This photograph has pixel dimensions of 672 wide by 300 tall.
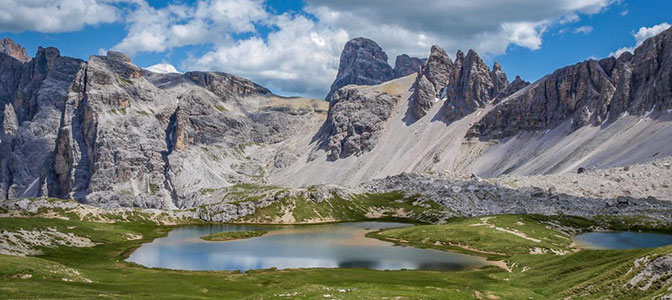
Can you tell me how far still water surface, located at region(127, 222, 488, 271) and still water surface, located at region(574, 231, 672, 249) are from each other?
3722 centimetres

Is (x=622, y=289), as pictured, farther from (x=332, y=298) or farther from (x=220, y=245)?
(x=220, y=245)

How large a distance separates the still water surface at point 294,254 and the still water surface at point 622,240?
122 ft

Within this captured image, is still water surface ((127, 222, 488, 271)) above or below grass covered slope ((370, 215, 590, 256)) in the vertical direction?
below

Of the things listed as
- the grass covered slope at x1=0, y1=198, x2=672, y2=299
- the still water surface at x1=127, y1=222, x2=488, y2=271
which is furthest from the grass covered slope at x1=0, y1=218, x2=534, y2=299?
the still water surface at x1=127, y1=222, x2=488, y2=271

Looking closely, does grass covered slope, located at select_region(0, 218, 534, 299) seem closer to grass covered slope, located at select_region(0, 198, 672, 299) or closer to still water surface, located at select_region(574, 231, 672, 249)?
grass covered slope, located at select_region(0, 198, 672, 299)

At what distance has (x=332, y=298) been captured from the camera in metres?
45.5

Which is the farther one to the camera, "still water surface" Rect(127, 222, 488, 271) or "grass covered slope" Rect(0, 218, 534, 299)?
"still water surface" Rect(127, 222, 488, 271)

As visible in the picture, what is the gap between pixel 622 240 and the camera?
119875mm

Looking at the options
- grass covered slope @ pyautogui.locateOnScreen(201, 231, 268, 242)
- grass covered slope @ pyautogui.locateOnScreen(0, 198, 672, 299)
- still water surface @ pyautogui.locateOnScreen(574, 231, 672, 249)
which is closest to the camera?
grass covered slope @ pyautogui.locateOnScreen(0, 198, 672, 299)

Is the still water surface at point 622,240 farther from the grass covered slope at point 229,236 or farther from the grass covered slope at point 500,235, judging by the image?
the grass covered slope at point 229,236

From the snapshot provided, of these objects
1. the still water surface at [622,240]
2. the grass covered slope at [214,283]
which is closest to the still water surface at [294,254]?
the grass covered slope at [214,283]

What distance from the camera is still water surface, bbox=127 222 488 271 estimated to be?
91.2m

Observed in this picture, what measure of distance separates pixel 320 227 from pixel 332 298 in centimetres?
12554

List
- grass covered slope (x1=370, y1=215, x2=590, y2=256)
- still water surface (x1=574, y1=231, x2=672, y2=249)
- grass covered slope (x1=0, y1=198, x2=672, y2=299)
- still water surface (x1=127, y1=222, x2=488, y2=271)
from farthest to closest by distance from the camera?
still water surface (x1=574, y1=231, x2=672, y2=249), grass covered slope (x1=370, y1=215, x2=590, y2=256), still water surface (x1=127, y1=222, x2=488, y2=271), grass covered slope (x1=0, y1=198, x2=672, y2=299)
